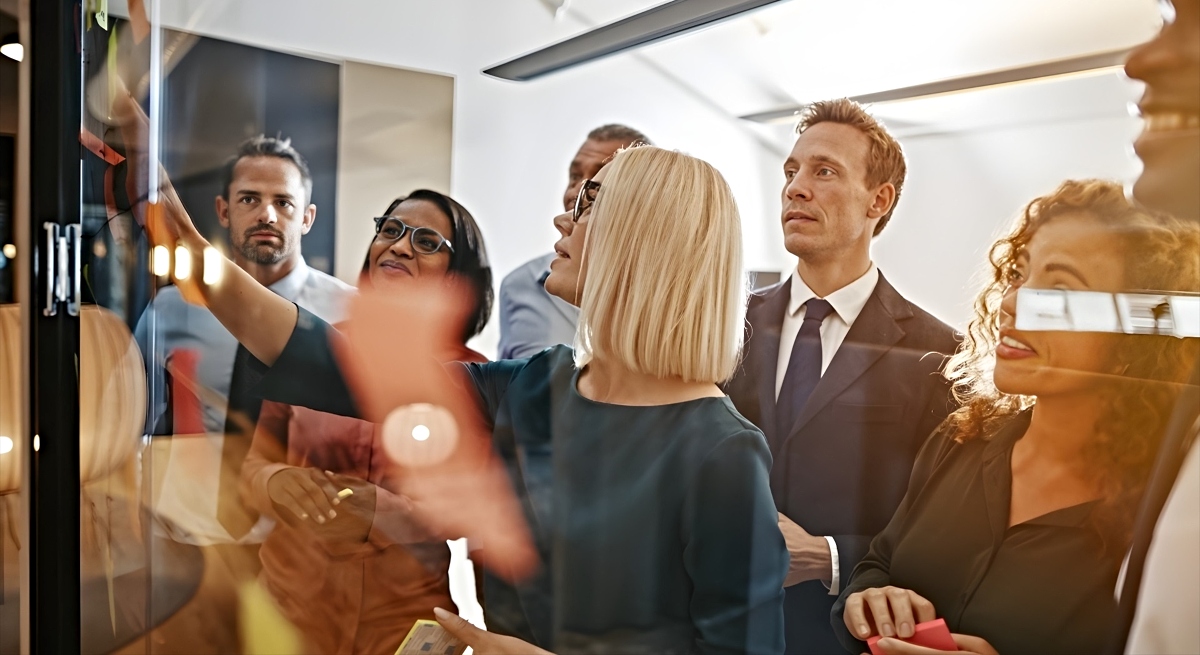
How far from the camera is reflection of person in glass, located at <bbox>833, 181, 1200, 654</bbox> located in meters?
0.94

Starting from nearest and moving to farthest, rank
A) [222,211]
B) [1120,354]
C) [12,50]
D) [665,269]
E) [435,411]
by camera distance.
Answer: [1120,354]
[665,269]
[435,411]
[222,211]
[12,50]

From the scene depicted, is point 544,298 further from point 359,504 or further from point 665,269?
point 359,504

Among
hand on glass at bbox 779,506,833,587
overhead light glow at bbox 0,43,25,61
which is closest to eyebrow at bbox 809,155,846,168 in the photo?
hand on glass at bbox 779,506,833,587

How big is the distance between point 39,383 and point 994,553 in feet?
5.96

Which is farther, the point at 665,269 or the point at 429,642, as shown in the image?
the point at 429,642

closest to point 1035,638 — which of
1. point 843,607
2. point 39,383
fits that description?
point 843,607

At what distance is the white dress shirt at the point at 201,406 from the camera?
5.05 feet

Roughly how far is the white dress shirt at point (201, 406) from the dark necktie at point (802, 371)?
2.86ft

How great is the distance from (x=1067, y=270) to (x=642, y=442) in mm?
582

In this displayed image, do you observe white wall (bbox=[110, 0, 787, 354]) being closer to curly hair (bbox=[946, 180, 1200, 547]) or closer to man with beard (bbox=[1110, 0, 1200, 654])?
curly hair (bbox=[946, 180, 1200, 547])

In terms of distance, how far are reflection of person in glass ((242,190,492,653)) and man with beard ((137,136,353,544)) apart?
0.20 feet

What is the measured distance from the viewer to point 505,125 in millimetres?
1299

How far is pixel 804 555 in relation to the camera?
3.64 feet

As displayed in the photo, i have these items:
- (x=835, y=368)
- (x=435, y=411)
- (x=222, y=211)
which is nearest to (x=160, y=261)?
(x=222, y=211)
